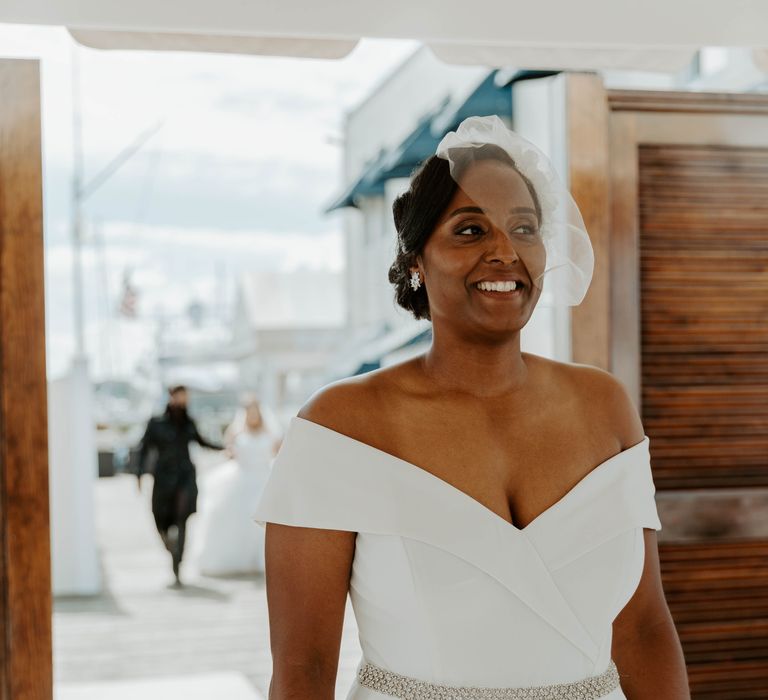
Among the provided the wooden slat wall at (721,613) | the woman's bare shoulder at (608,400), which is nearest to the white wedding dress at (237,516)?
the wooden slat wall at (721,613)

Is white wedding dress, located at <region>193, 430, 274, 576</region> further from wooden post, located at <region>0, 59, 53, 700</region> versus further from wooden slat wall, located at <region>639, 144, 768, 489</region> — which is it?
wooden post, located at <region>0, 59, 53, 700</region>

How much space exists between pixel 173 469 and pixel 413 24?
5689 millimetres

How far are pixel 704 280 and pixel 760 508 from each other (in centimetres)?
73

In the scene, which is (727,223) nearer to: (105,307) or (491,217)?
(491,217)

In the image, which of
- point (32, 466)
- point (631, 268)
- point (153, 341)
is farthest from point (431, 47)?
point (153, 341)

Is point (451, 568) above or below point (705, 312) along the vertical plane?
below

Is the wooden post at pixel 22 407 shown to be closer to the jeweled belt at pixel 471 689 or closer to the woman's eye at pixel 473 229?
the jeweled belt at pixel 471 689

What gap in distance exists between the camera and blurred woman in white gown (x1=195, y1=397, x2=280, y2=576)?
27.0 ft

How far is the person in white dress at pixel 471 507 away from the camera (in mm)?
1397

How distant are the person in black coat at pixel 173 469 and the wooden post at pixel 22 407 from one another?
490 centimetres


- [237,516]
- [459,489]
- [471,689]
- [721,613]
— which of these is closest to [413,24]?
[459,489]

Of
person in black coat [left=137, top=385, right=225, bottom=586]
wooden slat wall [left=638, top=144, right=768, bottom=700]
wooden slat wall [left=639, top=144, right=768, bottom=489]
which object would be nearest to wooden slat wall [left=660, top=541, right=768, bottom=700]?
wooden slat wall [left=638, top=144, right=768, bottom=700]

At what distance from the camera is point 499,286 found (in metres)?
1.38

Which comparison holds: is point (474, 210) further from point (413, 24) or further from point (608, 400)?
point (413, 24)
